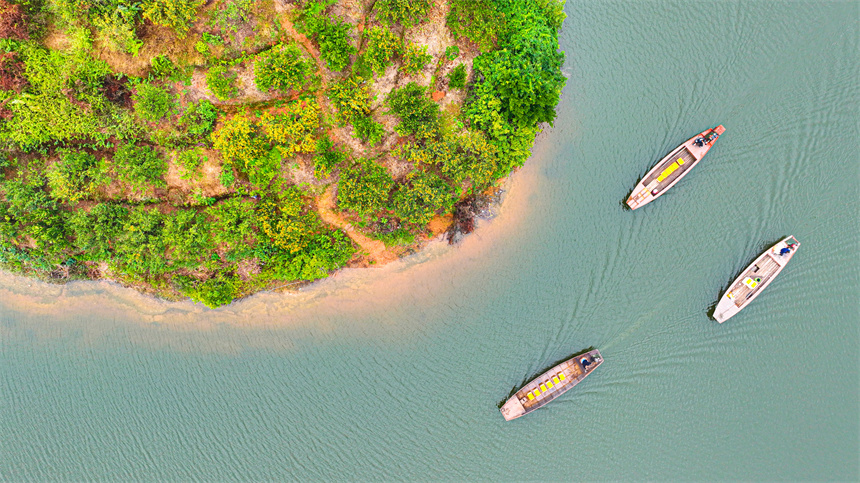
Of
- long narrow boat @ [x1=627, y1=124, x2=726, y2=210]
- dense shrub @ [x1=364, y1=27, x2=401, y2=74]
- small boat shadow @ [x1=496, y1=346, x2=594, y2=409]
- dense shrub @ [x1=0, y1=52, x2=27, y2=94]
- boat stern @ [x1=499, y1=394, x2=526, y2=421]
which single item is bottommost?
boat stern @ [x1=499, y1=394, x2=526, y2=421]

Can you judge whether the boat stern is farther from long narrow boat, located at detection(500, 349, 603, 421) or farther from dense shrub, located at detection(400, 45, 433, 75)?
dense shrub, located at detection(400, 45, 433, 75)

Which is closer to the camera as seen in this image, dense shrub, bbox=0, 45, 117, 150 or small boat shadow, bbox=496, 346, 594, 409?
dense shrub, bbox=0, 45, 117, 150

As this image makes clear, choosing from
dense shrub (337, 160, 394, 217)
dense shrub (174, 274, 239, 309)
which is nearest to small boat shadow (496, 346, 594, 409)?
dense shrub (337, 160, 394, 217)

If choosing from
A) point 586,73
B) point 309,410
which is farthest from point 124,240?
point 586,73

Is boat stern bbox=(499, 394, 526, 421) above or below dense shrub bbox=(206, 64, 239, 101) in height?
below

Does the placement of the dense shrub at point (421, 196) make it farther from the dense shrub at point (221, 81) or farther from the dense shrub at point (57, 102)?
the dense shrub at point (57, 102)

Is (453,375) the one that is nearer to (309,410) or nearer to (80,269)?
(309,410)
